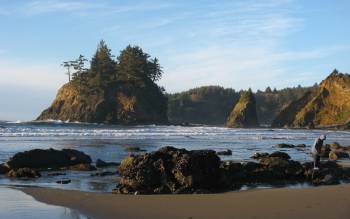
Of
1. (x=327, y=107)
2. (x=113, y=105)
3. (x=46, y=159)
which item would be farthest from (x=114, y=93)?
(x=46, y=159)

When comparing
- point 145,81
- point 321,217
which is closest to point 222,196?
point 321,217

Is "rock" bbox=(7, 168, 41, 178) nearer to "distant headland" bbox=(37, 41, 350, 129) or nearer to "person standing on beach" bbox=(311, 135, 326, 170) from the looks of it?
"person standing on beach" bbox=(311, 135, 326, 170)

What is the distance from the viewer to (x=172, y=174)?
13102 millimetres

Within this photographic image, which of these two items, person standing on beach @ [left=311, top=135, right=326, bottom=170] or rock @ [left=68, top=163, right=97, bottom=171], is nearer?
person standing on beach @ [left=311, top=135, right=326, bottom=170]

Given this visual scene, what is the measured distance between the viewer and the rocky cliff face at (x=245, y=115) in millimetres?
103500

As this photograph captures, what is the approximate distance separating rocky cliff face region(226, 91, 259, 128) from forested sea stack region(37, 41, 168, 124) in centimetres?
1405

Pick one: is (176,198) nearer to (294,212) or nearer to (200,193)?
(200,193)

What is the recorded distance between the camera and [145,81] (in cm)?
10506

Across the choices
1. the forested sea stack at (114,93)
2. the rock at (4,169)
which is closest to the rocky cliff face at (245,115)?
the forested sea stack at (114,93)

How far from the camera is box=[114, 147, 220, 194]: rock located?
42.1ft

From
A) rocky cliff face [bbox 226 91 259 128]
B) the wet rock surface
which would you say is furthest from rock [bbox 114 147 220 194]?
rocky cliff face [bbox 226 91 259 128]

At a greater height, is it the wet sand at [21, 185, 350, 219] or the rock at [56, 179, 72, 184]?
the rock at [56, 179, 72, 184]

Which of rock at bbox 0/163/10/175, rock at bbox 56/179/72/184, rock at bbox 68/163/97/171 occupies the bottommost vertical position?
rock at bbox 56/179/72/184

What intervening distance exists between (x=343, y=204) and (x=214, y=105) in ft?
541
